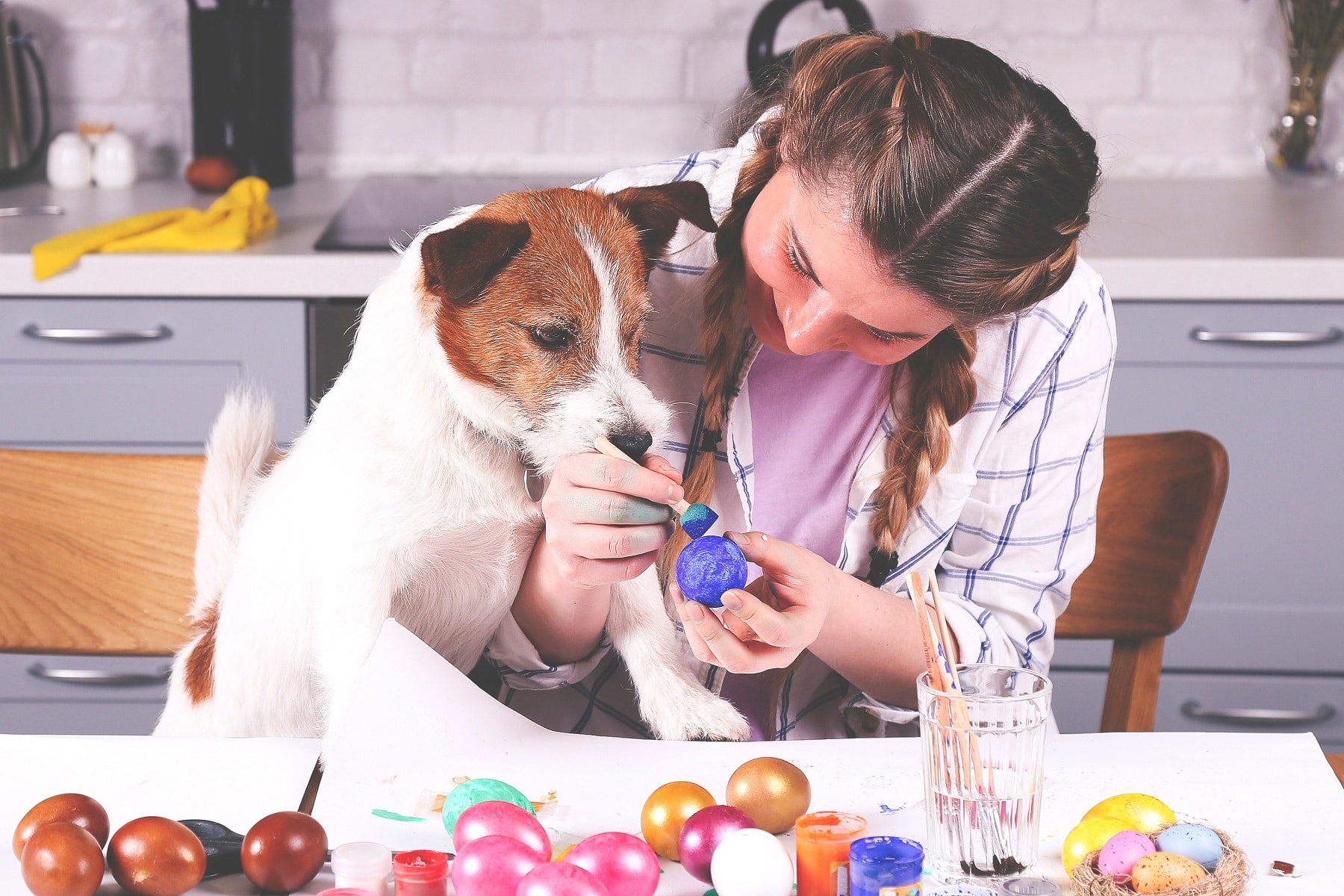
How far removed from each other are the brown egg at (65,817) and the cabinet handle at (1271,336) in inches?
71.1

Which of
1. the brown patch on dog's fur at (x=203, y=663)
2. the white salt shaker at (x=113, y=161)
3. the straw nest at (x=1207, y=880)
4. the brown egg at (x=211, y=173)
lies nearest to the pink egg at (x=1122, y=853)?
the straw nest at (x=1207, y=880)

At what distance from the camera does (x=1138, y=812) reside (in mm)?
846

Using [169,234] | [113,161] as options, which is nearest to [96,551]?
[169,234]

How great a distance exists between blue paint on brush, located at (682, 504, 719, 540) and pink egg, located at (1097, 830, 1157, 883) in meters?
0.35

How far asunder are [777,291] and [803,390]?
0.25m

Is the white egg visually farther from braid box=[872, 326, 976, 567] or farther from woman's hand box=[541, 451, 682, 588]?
braid box=[872, 326, 976, 567]

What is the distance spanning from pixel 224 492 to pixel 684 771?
0.61 metres

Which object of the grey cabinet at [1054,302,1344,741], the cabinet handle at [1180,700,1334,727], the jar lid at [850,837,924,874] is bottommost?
the cabinet handle at [1180,700,1334,727]

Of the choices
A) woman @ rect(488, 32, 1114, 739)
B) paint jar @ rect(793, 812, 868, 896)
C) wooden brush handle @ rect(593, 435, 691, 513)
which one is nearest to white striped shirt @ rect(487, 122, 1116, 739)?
woman @ rect(488, 32, 1114, 739)

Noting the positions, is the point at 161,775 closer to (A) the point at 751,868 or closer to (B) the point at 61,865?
(B) the point at 61,865

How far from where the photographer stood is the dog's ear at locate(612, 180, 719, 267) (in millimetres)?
1144

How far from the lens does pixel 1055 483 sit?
1298 mm

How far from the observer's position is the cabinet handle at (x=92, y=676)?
2.17 meters

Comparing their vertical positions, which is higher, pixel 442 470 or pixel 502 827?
pixel 442 470
